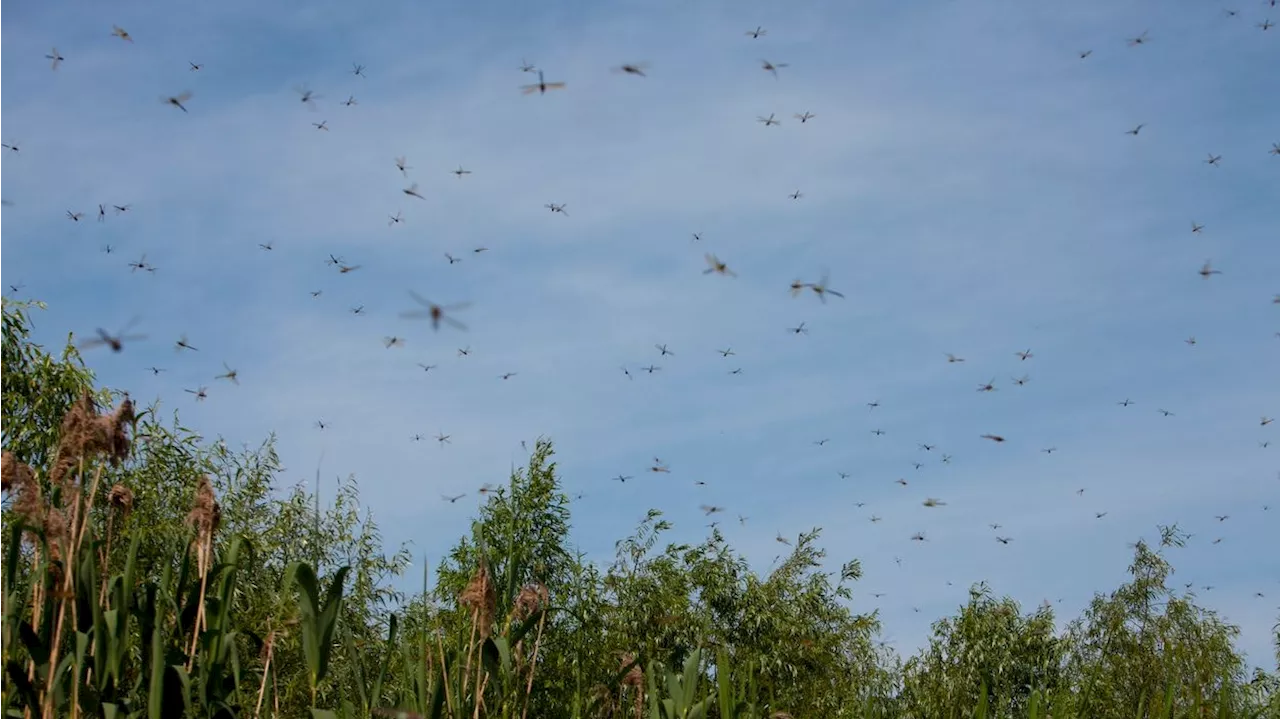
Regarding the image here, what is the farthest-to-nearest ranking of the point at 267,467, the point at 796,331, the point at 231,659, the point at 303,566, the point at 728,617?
the point at 728,617 < the point at 267,467 < the point at 796,331 < the point at 231,659 < the point at 303,566

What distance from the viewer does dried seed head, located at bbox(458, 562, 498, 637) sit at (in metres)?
5.26

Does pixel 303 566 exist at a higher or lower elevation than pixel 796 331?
lower

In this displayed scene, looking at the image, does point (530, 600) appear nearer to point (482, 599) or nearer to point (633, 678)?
point (482, 599)

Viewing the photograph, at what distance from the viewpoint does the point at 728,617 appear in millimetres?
38750

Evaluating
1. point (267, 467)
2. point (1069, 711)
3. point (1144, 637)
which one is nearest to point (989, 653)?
point (1144, 637)

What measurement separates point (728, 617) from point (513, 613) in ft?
111

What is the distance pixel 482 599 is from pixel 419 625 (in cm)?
37

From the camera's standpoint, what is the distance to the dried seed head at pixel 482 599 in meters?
5.26

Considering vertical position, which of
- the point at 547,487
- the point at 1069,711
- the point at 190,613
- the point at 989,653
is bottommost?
the point at 1069,711

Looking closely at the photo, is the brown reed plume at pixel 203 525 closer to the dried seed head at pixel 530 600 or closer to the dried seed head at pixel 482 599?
the dried seed head at pixel 482 599

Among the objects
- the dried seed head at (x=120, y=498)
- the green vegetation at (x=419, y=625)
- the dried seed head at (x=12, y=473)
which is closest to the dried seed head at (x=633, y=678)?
the green vegetation at (x=419, y=625)

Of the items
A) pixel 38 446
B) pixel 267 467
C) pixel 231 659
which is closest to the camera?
pixel 231 659

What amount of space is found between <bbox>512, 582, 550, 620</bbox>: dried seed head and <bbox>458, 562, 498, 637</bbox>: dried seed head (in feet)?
1.09

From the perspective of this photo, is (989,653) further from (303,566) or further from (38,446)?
(303,566)
